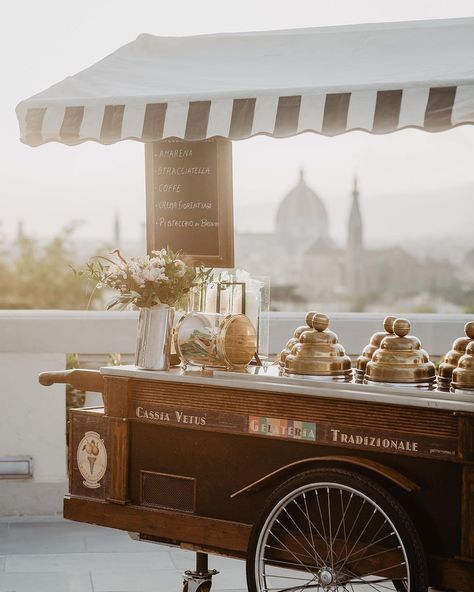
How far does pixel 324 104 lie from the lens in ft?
12.0

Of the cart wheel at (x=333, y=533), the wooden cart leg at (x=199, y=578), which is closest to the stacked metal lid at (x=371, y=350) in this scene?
the cart wheel at (x=333, y=533)

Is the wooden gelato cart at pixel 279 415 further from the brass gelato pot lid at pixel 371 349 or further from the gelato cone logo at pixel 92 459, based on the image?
the brass gelato pot lid at pixel 371 349

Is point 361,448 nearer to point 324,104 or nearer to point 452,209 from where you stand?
point 324,104

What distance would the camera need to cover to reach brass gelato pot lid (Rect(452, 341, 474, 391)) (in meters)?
3.30

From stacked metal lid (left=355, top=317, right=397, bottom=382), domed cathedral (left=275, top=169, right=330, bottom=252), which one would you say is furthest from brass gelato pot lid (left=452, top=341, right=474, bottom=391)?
domed cathedral (left=275, top=169, right=330, bottom=252)

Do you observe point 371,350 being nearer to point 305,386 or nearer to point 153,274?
point 305,386

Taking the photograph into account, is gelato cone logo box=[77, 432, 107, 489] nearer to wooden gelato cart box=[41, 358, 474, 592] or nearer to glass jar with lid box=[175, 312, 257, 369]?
wooden gelato cart box=[41, 358, 474, 592]

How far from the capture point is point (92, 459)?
13.3ft

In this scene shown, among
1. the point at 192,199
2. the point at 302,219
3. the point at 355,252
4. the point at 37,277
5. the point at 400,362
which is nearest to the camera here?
the point at 400,362

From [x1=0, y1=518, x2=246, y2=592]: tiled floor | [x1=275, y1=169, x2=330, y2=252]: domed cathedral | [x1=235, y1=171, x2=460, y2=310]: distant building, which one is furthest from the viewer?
[x1=275, y1=169, x2=330, y2=252]: domed cathedral

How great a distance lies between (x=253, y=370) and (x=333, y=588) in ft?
2.96

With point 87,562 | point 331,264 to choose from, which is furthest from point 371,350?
point 331,264

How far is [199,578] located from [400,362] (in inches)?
49.8

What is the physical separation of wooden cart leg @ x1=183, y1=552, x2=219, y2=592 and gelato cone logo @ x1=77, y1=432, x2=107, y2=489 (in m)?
0.53
